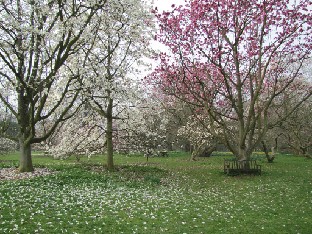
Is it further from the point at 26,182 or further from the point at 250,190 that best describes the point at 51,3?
the point at 250,190

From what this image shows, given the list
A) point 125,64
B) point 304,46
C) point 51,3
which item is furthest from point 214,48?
point 51,3

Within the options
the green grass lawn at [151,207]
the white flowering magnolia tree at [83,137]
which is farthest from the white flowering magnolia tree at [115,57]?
the green grass lawn at [151,207]

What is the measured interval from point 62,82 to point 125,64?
560 centimetres

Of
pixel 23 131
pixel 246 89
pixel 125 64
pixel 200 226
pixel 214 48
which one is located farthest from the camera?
pixel 246 89

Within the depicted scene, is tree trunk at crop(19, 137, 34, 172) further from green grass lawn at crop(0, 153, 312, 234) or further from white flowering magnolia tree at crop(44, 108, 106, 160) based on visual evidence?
white flowering magnolia tree at crop(44, 108, 106, 160)

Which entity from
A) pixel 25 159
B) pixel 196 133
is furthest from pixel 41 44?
pixel 196 133

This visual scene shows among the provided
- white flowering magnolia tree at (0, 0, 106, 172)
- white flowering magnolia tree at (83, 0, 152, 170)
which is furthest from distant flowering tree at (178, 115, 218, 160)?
white flowering magnolia tree at (0, 0, 106, 172)

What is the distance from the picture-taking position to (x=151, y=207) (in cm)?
1122

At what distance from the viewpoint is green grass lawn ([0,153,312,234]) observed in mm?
8609

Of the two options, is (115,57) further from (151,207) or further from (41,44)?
(151,207)

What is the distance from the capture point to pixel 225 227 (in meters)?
9.09

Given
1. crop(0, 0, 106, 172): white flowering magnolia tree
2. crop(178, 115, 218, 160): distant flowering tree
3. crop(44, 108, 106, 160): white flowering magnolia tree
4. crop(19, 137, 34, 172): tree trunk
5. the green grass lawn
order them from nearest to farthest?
1. the green grass lawn
2. crop(0, 0, 106, 172): white flowering magnolia tree
3. crop(19, 137, 34, 172): tree trunk
4. crop(44, 108, 106, 160): white flowering magnolia tree
5. crop(178, 115, 218, 160): distant flowering tree

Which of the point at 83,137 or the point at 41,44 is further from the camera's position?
the point at 83,137

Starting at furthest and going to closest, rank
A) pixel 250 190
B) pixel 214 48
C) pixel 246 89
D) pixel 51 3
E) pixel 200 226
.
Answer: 1. pixel 246 89
2. pixel 214 48
3. pixel 250 190
4. pixel 51 3
5. pixel 200 226
